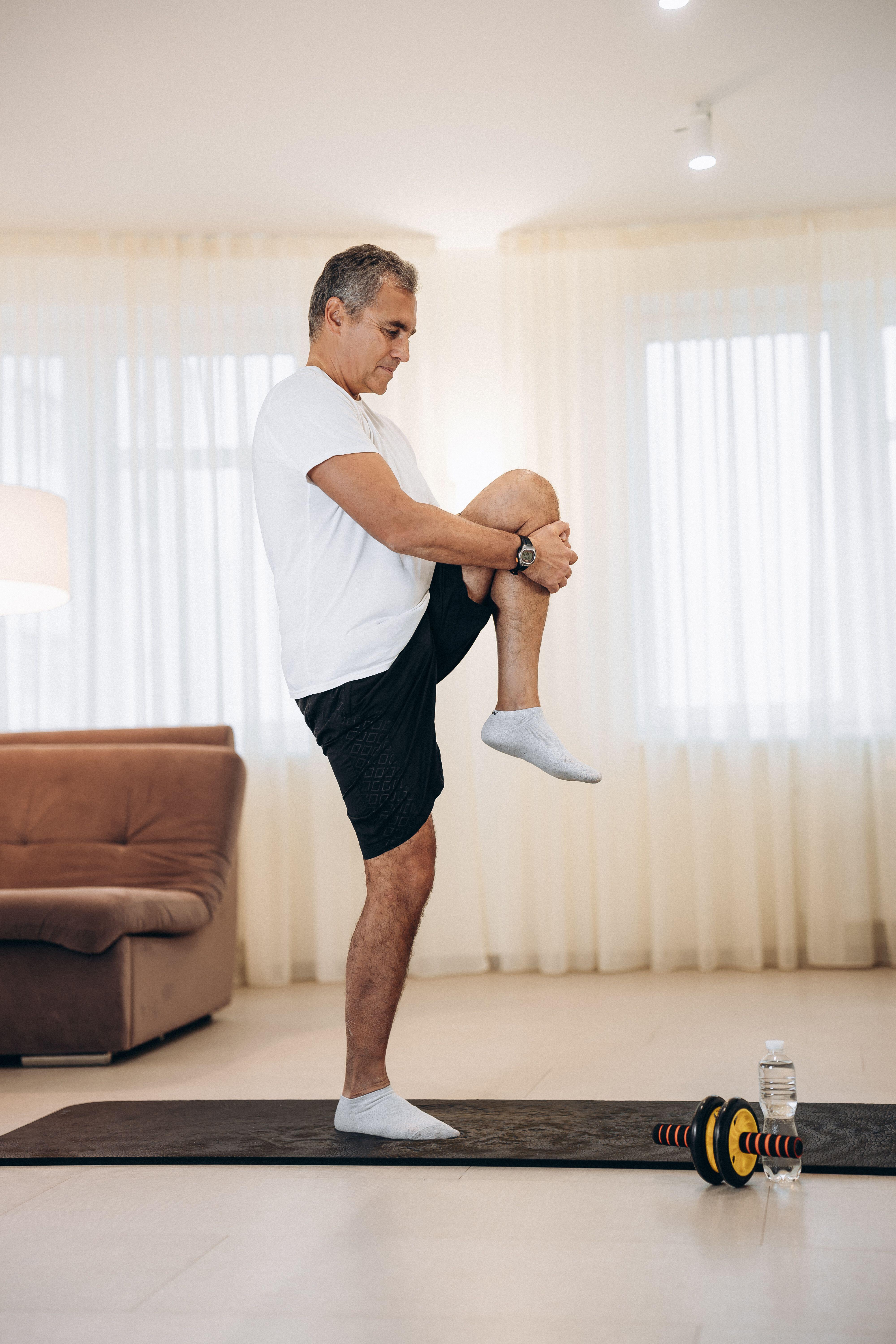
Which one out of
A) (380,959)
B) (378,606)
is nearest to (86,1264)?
(380,959)

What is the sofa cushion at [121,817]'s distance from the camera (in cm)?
350

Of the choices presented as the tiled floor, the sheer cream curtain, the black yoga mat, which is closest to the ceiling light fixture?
the sheer cream curtain

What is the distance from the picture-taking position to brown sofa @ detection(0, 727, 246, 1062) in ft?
9.82

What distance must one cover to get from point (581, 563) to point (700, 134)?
1523 millimetres

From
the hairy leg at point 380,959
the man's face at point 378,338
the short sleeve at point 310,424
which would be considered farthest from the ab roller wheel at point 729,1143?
the man's face at point 378,338

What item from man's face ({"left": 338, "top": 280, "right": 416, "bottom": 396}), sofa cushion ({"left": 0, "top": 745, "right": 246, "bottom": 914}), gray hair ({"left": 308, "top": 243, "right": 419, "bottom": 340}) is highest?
gray hair ({"left": 308, "top": 243, "right": 419, "bottom": 340})

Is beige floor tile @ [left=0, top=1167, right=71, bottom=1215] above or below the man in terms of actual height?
below

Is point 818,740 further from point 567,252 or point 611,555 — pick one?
point 567,252

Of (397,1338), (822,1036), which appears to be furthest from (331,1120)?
(822,1036)

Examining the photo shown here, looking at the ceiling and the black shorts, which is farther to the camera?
the ceiling

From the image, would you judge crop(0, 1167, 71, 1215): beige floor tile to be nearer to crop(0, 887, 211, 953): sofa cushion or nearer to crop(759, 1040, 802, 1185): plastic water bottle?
crop(0, 887, 211, 953): sofa cushion

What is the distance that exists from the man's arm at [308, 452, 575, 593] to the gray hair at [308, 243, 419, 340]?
1.09 ft

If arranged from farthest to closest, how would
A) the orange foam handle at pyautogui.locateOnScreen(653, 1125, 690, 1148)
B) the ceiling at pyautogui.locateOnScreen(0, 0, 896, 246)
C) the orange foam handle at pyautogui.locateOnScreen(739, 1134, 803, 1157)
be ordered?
1. the ceiling at pyautogui.locateOnScreen(0, 0, 896, 246)
2. the orange foam handle at pyautogui.locateOnScreen(653, 1125, 690, 1148)
3. the orange foam handle at pyautogui.locateOnScreen(739, 1134, 803, 1157)

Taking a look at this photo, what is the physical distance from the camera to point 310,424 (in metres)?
2.08
